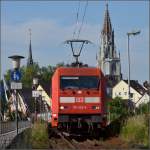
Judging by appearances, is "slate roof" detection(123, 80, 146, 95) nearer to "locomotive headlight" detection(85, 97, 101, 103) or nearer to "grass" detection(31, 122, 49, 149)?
"locomotive headlight" detection(85, 97, 101, 103)

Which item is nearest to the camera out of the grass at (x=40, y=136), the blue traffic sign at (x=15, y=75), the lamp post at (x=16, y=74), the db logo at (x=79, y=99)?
the grass at (x=40, y=136)

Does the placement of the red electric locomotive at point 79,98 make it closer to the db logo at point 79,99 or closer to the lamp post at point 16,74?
the db logo at point 79,99

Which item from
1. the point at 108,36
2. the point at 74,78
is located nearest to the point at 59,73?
the point at 74,78

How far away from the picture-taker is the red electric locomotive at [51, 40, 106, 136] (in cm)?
2908

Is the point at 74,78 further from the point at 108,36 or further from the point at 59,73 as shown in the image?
the point at 108,36

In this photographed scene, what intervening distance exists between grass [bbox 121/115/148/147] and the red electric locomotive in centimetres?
208

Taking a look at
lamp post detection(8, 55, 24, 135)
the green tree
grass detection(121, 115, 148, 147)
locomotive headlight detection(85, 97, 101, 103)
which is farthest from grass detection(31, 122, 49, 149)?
the green tree

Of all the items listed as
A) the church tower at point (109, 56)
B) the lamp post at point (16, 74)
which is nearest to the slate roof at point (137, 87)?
the church tower at point (109, 56)

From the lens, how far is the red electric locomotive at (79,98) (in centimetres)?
2908

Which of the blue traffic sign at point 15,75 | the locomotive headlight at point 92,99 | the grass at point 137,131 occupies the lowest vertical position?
the grass at point 137,131

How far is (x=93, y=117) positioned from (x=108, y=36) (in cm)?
16759

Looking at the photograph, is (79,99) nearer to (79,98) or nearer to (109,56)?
(79,98)

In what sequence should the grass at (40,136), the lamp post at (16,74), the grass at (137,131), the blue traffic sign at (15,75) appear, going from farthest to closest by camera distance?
the blue traffic sign at (15,75) → the lamp post at (16,74) → the grass at (40,136) → the grass at (137,131)

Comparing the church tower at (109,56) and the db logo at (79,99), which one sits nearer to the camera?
the db logo at (79,99)
